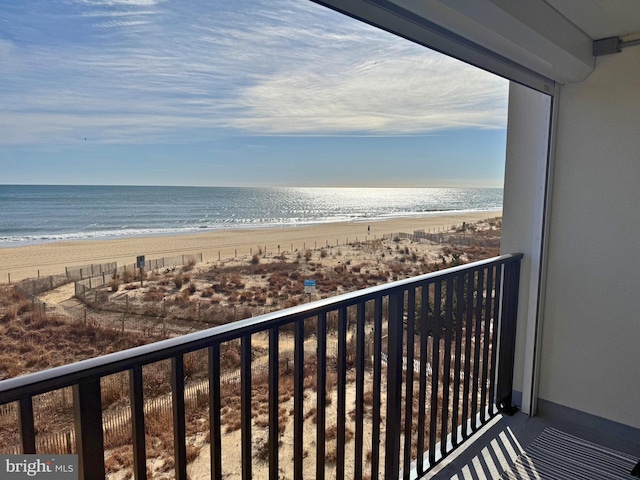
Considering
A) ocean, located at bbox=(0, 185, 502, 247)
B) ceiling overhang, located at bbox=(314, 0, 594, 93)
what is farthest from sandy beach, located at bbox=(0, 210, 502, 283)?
ceiling overhang, located at bbox=(314, 0, 594, 93)

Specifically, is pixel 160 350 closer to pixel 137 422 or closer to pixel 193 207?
pixel 137 422

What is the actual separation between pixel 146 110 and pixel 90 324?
1215 cm

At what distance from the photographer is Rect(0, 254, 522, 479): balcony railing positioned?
0.81m

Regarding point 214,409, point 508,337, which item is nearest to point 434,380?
point 508,337

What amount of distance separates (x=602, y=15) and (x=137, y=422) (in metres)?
2.20

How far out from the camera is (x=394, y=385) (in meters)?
1.60

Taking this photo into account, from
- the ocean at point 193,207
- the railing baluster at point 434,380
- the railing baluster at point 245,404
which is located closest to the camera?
the railing baluster at point 245,404

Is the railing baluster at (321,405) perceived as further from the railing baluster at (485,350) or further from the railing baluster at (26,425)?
the railing baluster at (485,350)

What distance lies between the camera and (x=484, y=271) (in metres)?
2.04

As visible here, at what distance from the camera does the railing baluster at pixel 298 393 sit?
1.23m

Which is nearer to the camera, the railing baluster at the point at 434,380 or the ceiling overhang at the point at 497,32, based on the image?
the ceiling overhang at the point at 497,32

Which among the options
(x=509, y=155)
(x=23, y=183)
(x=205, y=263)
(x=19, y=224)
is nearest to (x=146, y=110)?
(x=23, y=183)

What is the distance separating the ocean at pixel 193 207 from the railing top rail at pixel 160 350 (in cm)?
1189

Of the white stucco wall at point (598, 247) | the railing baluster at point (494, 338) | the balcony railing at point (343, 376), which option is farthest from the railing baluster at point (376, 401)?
the white stucco wall at point (598, 247)
